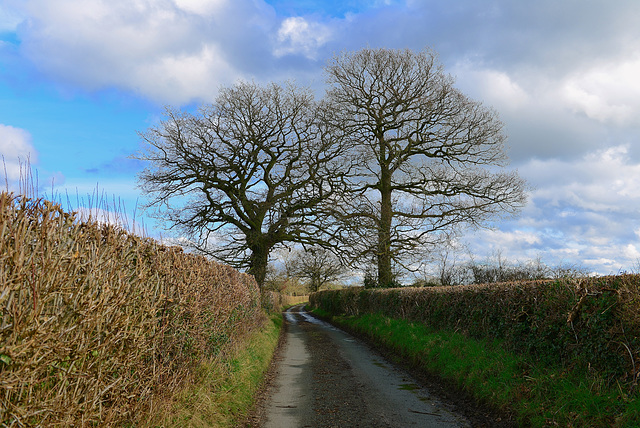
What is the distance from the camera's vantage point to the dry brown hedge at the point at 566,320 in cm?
577

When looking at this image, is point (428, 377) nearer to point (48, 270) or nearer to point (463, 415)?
point (463, 415)

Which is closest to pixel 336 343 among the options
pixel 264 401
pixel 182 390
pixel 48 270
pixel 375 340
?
pixel 375 340

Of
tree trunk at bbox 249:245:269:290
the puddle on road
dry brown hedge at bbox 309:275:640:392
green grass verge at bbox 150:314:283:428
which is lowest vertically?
the puddle on road

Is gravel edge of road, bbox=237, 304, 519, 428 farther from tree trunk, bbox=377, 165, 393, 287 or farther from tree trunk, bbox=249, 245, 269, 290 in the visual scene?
tree trunk, bbox=249, 245, 269, 290

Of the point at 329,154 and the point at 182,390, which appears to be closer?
the point at 182,390

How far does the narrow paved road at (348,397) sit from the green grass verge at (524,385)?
2.45 ft

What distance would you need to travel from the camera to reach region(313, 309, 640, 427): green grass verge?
17.8 ft

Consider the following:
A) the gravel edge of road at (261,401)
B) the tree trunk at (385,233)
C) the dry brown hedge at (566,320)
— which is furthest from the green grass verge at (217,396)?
the tree trunk at (385,233)

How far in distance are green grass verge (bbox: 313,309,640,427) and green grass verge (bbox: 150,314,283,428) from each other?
13.9 feet

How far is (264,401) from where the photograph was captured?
8117 millimetres

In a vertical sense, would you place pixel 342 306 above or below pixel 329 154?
below

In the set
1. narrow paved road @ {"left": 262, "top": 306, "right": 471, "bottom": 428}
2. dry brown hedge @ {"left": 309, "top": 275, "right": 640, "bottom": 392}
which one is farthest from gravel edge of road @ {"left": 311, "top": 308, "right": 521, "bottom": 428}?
dry brown hedge @ {"left": 309, "top": 275, "right": 640, "bottom": 392}

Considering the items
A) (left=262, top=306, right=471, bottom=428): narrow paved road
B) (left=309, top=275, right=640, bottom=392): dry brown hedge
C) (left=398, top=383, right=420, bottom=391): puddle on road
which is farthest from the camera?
(left=398, top=383, right=420, bottom=391): puddle on road

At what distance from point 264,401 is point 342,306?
21.4 metres
